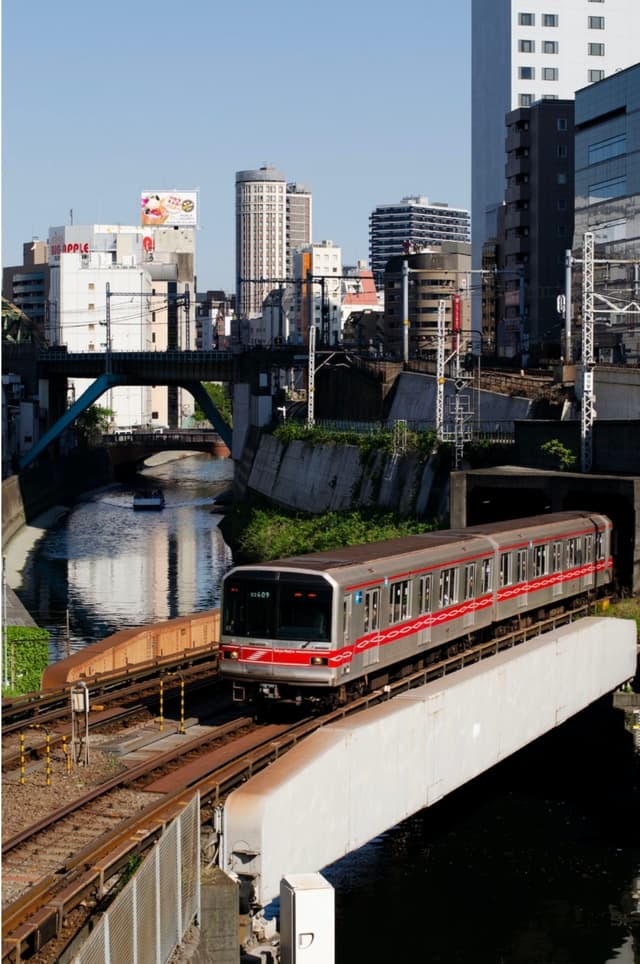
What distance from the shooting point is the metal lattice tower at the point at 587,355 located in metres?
39.2

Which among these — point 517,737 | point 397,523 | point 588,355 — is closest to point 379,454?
point 397,523

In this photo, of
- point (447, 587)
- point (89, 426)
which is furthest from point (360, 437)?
point (89, 426)

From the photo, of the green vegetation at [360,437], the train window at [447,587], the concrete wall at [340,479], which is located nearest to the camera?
the train window at [447,587]

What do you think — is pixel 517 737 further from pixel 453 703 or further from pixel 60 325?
pixel 60 325

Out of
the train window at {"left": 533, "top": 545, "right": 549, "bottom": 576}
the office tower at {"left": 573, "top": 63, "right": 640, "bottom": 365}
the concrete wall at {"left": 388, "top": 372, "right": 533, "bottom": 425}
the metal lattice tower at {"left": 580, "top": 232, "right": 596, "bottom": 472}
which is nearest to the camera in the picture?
the train window at {"left": 533, "top": 545, "right": 549, "bottom": 576}

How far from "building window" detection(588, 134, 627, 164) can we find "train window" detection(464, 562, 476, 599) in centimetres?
4641

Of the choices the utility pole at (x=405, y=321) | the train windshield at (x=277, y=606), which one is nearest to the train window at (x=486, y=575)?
the train windshield at (x=277, y=606)

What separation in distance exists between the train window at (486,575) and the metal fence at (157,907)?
12975 mm

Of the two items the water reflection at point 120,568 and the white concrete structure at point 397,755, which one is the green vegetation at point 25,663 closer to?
the water reflection at point 120,568

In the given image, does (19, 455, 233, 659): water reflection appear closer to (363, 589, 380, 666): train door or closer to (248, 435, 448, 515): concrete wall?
(248, 435, 448, 515): concrete wall

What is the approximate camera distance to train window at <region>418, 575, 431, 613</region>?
24.0 m

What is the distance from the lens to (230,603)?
21.4 m

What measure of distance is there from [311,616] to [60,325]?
143173mm

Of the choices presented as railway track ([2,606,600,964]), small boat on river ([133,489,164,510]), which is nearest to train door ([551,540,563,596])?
railway track ([2,606,600,964])
